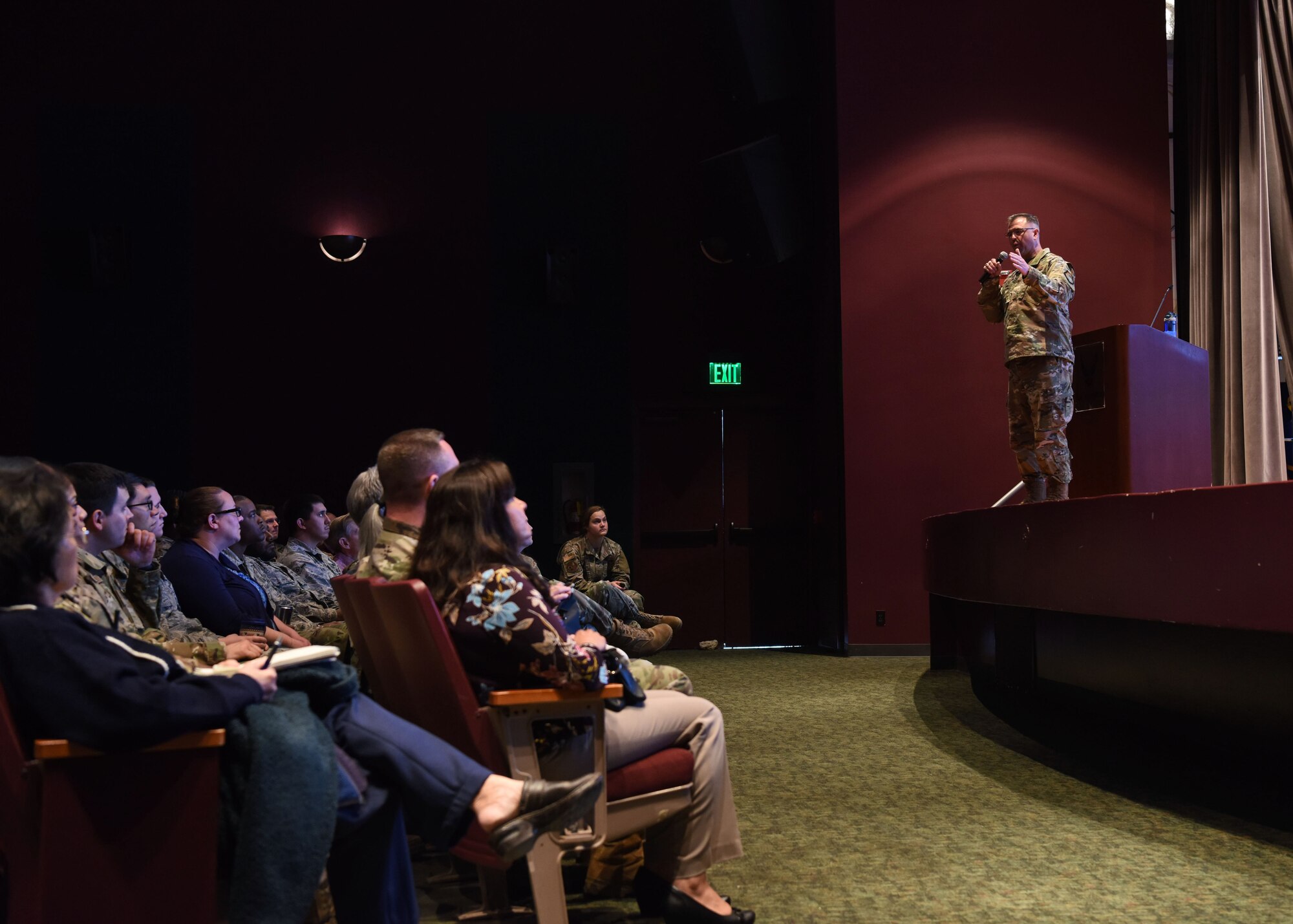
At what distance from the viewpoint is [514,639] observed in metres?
2.07

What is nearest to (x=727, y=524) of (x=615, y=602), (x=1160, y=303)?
(x=615, y=602)

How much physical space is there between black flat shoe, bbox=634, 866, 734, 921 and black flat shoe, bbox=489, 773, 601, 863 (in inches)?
20.8

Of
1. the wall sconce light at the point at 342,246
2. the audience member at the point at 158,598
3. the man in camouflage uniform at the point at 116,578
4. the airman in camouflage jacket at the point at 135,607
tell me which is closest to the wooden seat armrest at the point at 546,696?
the airman in camouflage jacket at the point at 135,607

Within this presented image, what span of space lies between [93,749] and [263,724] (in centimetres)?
22

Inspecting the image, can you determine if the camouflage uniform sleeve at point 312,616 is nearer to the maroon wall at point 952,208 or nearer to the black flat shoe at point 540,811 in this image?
the black flat shoe at point 540,811

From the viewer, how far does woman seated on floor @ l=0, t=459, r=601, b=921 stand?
1534mm

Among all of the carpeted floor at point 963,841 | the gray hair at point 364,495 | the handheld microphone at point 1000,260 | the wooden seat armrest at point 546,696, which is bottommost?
the carpeted floor at point 963,841

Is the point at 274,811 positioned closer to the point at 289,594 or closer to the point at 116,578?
the point at 116,578

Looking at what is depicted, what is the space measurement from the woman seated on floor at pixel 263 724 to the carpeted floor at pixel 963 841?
0.71 m

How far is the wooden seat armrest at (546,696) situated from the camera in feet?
6.67

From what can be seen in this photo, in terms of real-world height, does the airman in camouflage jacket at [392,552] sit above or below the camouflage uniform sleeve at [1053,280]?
below

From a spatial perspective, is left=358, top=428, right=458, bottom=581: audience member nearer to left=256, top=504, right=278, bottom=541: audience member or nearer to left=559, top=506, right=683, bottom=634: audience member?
left=256, top=504, right=278, bottom=541: audience member

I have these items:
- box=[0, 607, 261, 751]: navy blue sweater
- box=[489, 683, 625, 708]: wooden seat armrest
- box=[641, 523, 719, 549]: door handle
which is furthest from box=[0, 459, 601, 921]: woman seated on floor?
box=[641, 523, 719, 549]: door handle

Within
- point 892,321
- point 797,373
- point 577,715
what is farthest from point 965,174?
point 577,715
